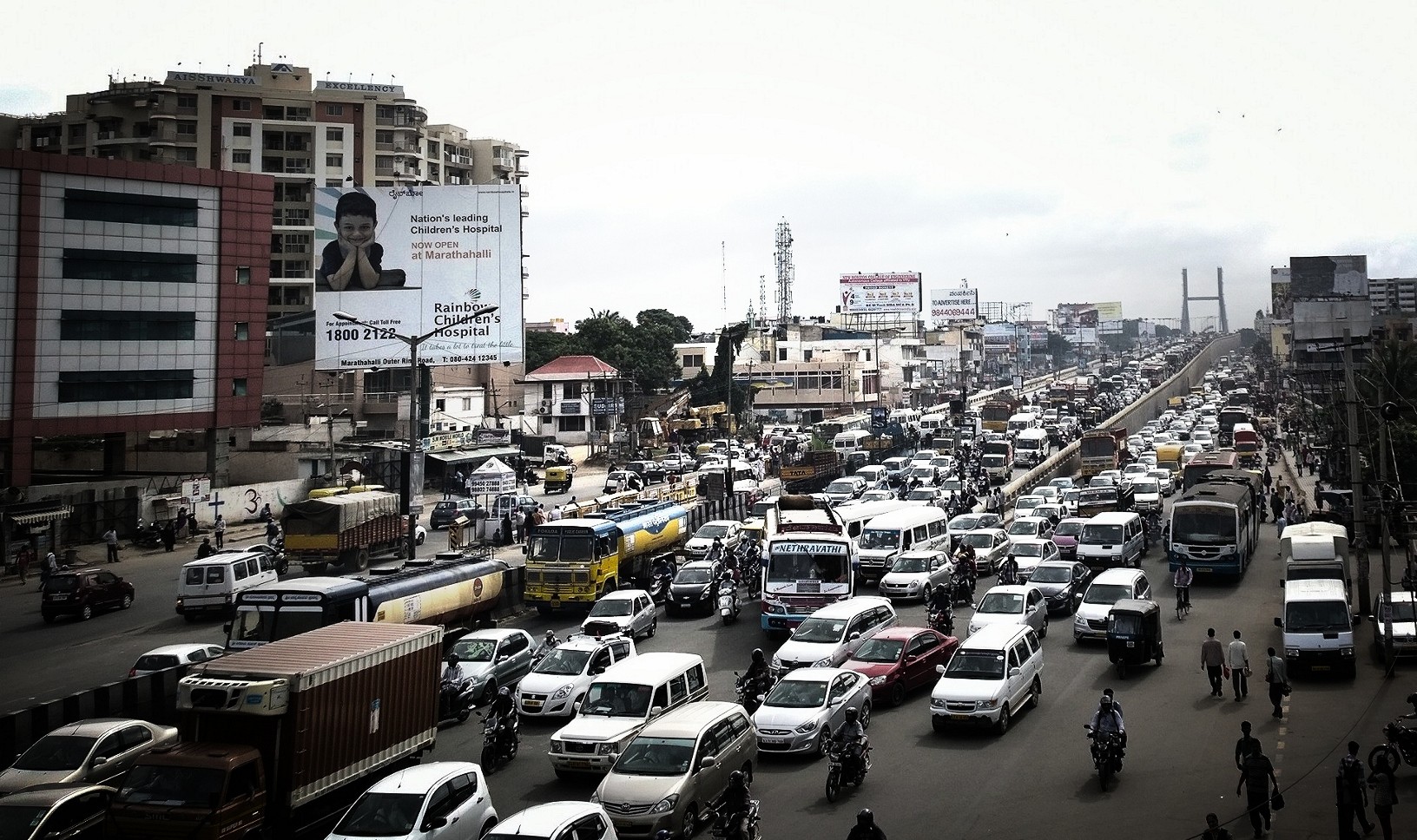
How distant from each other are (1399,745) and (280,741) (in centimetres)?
1437

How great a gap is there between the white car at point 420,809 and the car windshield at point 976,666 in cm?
859

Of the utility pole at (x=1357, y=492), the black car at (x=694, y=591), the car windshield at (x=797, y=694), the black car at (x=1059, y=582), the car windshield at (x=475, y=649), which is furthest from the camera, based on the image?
the black car at (x=694, y=591)

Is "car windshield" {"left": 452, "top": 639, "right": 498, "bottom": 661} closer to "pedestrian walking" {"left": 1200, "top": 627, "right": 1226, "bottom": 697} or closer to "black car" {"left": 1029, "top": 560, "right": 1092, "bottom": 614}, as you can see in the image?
"pedestrian walking" {"left": 1200, "top": 627, "right": 1226, "bottom": 697}

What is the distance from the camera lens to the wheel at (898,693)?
1991 centimetres

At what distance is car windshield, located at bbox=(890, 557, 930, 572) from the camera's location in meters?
30.0

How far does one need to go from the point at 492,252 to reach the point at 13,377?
18.5m

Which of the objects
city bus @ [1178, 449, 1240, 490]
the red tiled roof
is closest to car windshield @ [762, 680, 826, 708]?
city bus @ [1178, 449, 1240, 490]

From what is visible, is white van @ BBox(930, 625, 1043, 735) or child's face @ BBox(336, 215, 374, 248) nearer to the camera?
white van @ BBox(930, 625, 1043, 735)

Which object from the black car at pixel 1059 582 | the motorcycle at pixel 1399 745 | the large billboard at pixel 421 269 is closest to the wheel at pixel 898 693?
the motorcycle at pixel 1399 745

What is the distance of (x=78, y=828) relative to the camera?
1350 centimetres

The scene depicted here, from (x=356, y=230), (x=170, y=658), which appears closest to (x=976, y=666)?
(x=170, y=658)

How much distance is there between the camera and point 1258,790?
13.6 metres

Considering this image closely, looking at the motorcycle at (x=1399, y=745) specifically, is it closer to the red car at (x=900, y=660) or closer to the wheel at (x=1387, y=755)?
the wheel at (x=1387, y=755)

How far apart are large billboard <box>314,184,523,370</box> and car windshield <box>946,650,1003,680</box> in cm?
3272
